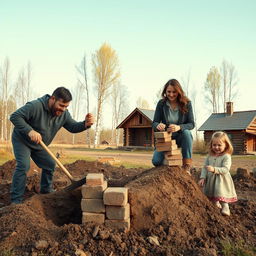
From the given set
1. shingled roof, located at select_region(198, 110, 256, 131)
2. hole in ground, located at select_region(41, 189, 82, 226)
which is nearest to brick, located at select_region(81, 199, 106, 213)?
hole in ground, located at select_region(41, 189, 82, 226)

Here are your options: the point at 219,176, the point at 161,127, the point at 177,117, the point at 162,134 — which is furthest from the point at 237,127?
the point at 162,134

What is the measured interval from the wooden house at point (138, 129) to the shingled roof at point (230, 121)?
15.1 ft

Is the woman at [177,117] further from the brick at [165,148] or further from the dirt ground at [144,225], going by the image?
the dirt ground at [144,225]

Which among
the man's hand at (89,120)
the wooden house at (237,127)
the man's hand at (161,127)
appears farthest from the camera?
the wooden house at (237,127)

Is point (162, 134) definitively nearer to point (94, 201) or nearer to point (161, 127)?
point (161, 127)

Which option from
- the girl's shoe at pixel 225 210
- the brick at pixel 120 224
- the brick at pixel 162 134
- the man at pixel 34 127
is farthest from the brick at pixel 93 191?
the girl's shoe at pixel 225 210

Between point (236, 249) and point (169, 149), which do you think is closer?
point (236, 249)

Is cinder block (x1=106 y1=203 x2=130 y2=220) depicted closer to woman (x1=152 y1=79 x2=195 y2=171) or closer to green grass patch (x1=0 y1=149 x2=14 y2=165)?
woman (x1=152 y1=79 x2=195 y2=171)

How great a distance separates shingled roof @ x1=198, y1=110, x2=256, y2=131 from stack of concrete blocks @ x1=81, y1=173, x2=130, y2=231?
861 inches

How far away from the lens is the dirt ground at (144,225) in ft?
8.28

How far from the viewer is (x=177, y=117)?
4.29 meters

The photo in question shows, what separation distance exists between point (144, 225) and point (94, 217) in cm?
52

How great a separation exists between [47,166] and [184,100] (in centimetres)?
224

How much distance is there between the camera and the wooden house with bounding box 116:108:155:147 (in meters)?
26.6
